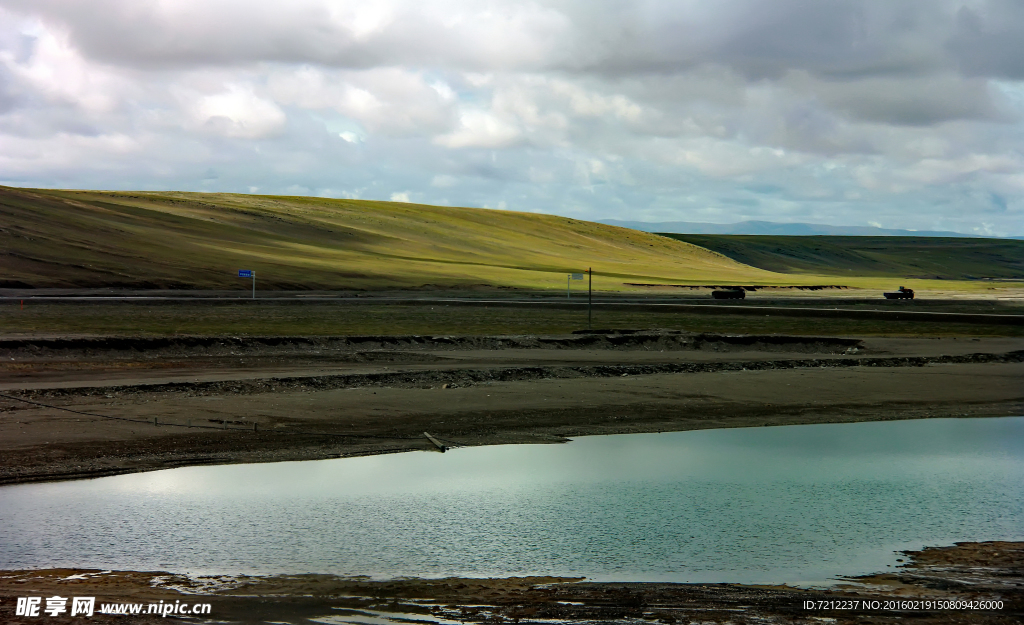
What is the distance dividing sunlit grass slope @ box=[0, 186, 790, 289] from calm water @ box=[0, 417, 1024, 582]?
53.1 meters

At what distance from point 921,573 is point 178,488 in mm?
11835

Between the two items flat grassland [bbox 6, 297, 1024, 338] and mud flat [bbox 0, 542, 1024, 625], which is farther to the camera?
flat grassland [bbox 6, 297, 1024, 338]

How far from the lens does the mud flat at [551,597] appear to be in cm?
957

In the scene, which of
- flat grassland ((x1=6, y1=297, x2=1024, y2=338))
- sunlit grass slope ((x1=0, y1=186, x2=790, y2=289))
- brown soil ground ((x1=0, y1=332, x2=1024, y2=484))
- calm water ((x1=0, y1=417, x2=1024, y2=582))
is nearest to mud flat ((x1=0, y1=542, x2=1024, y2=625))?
calm water ((x1=0, y1=417, x2=1024, y2=582))

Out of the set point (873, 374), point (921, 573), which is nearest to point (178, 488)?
point (921, 573)

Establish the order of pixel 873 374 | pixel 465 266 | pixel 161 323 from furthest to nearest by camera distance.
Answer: pixel 465 266 < pixel 161 323 < pixel 873 374

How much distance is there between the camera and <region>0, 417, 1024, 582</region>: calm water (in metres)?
11.9

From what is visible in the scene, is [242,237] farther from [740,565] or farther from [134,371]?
[740,565]

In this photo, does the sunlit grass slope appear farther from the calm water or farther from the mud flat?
the mud flat

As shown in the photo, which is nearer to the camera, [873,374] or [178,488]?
[178,488]

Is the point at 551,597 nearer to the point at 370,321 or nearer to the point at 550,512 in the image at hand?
the point at 550,512

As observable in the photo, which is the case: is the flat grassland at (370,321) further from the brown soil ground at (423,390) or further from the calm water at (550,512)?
the calm water at (550,512)

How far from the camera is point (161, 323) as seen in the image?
1646 inches

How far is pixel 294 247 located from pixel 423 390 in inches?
3231
